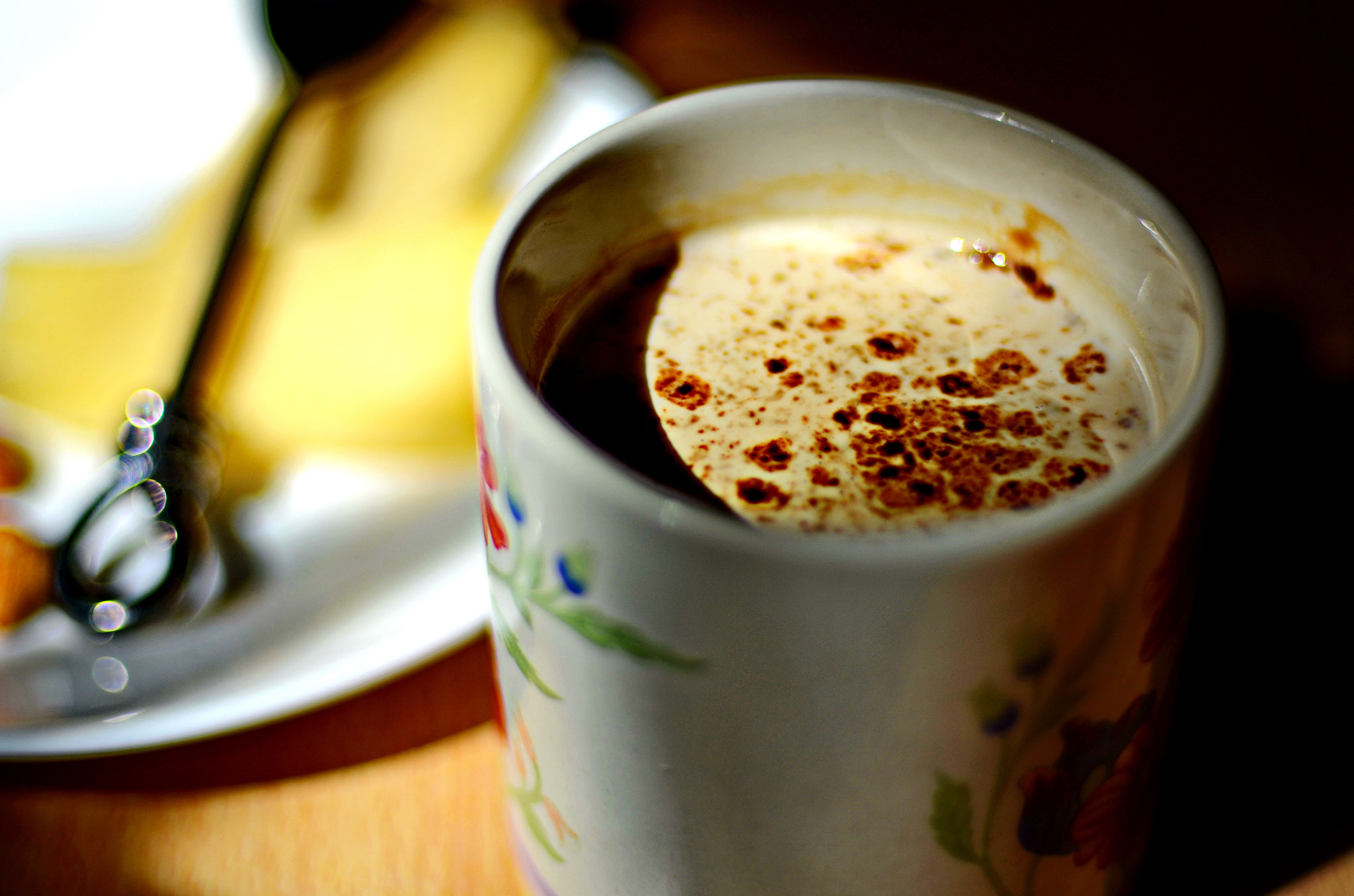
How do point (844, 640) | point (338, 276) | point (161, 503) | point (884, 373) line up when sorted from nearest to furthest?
point (844, 640), point (884, 373), point (161, 503), point (338, 276)

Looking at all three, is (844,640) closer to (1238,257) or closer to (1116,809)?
(1116,809)

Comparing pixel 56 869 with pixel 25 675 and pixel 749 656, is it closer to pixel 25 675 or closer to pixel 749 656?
pixel 25 675

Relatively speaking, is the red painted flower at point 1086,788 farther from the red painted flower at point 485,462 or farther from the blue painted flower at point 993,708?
the red painted flower at point 485,462

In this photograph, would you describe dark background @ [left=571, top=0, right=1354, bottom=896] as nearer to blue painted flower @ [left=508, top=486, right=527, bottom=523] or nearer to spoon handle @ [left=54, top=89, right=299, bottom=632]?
blue painted flower @ [left=508, top=486, right=527, bottom=523]

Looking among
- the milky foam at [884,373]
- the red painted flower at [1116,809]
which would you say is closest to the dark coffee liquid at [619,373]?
the milky foam at [884,373]

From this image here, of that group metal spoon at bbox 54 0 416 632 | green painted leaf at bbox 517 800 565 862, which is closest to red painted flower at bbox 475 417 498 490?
green painted leaf at bbox 517 800 565 862

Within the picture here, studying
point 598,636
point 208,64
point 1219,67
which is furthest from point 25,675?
point 1219,67

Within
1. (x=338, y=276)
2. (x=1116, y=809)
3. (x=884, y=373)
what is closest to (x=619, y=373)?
(x=884, y=373)
